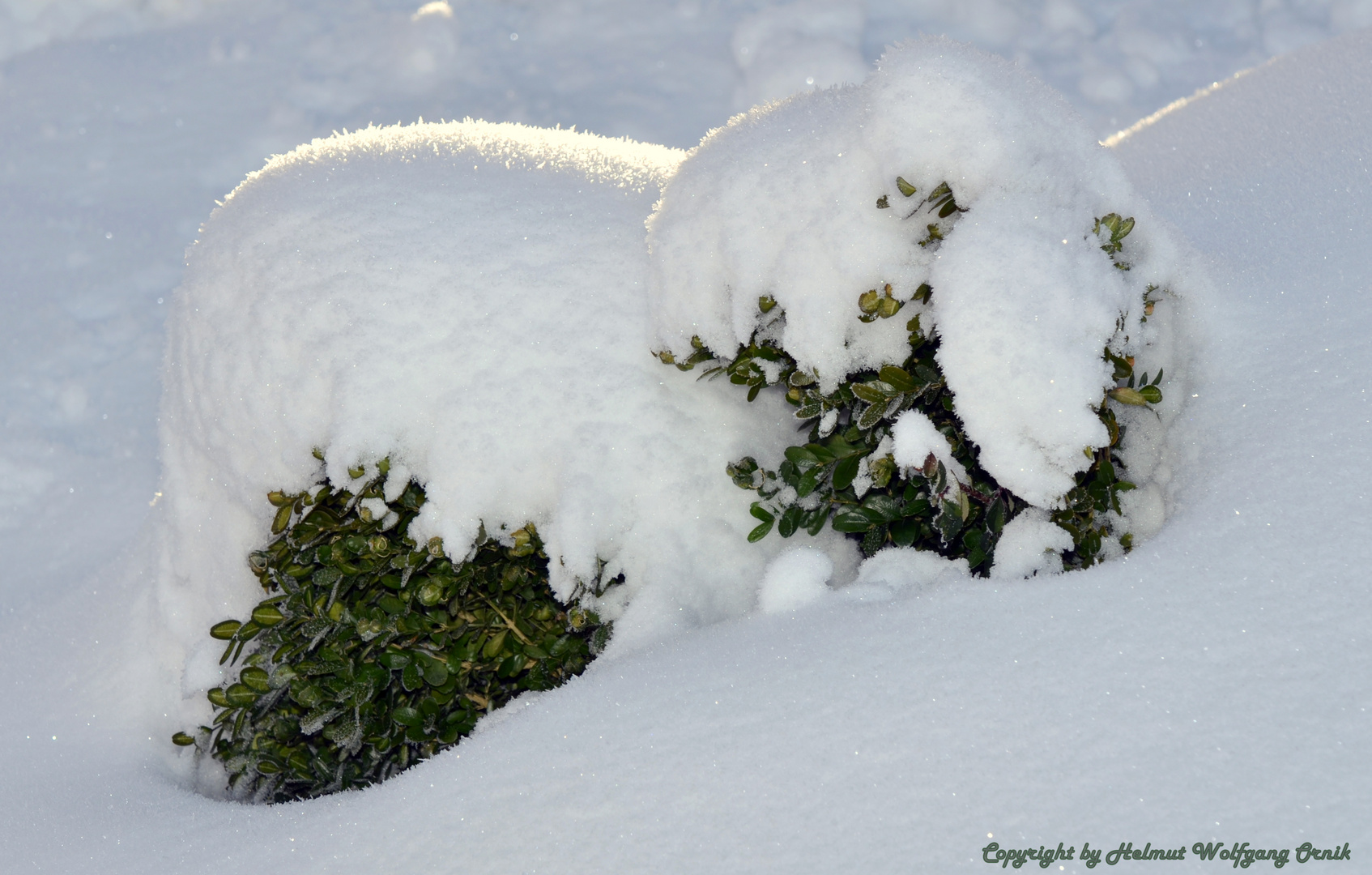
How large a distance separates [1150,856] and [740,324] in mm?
1006

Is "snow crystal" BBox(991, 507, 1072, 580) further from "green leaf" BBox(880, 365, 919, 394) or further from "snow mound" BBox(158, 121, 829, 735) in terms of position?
"snow mound" BBox(158, 121, 829, 735)

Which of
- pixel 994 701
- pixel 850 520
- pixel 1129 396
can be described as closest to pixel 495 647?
pixel 850 520

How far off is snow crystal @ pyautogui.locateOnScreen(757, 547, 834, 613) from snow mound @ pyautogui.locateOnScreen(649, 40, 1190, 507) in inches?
12.0

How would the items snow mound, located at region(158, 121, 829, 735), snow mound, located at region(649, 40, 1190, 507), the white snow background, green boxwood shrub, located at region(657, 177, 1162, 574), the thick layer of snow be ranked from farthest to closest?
the thick layer of snow, snow mound, located at region(158, 121, 829, 735), green boxwood shrub, located at region(657, 177, 1162, 574), snow mound, located at region(649, 40, 1190, 507), the white snow background

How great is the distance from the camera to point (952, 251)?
162 centimetres

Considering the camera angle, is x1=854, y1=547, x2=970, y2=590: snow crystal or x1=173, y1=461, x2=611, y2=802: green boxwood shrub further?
x1=173, y1=461, x2=611, y2=802: green boxwood shrub

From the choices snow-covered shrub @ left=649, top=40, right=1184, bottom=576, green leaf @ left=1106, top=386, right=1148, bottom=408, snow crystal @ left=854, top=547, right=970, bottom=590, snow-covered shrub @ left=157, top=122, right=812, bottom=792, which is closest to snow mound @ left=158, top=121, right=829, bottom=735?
snow-covered shrub @ left=157, top=122, right=812, bottom=792

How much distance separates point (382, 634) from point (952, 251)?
1.18m

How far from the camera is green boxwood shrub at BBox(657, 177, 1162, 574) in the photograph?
5.52ft

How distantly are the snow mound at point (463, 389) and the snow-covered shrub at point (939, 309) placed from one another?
118 mm

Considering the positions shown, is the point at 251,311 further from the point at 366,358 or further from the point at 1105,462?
the point at 1105,462

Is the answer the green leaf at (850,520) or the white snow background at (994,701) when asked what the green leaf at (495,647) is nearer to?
the white snow background at (994,701)

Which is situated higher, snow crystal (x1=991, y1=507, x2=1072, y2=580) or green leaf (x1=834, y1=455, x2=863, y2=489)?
green leaf (x1=834, y1=455, x2=863, y2=489)

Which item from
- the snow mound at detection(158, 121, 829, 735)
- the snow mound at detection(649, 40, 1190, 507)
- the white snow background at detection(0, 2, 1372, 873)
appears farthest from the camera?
the snow mound at detection(158, 121, 829, 735)
